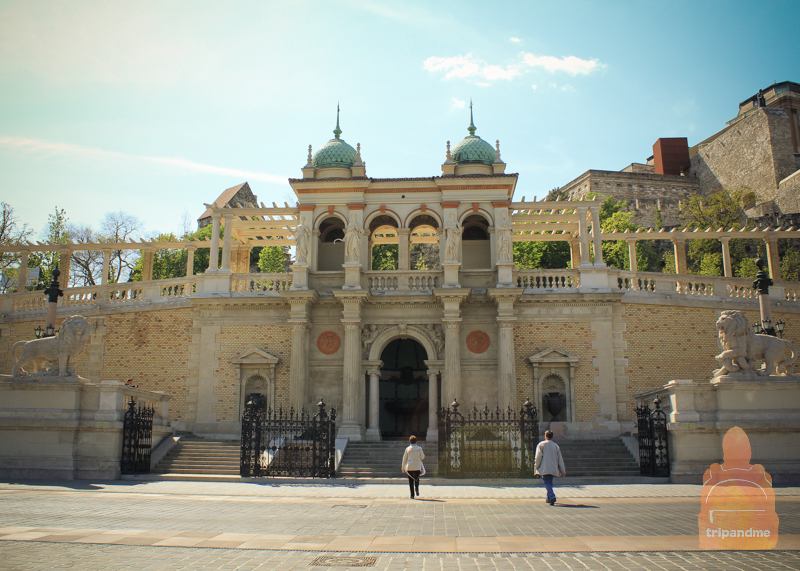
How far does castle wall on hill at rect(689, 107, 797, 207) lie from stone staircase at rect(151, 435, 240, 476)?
161ft

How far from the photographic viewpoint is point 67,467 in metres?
17.1

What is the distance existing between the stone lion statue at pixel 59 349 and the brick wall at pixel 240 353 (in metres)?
7.21

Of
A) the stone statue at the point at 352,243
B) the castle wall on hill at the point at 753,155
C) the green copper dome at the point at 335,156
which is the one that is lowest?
the stone statue at the point at 352,243

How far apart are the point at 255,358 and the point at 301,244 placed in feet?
16.1

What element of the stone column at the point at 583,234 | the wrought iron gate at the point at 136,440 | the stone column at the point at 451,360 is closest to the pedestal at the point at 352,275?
the stone column at the point at 451,360

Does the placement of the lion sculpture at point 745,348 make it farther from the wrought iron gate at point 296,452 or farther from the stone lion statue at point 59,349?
the stone lion statue at point 59,349

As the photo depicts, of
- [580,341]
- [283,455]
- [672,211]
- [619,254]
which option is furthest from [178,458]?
[672,211]

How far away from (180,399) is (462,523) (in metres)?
17.7

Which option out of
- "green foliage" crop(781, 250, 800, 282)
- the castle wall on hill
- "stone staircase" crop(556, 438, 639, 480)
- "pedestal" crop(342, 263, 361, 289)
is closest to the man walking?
"stone staircase" crop(556, 438, 639, 480)

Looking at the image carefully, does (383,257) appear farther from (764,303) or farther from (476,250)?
(764,303)

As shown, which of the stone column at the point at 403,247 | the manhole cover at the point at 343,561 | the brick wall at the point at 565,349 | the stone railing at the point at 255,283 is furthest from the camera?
the stone column at the point at 403,247

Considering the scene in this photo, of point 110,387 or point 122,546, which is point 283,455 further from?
point 122,546

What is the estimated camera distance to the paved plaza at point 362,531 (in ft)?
23.5

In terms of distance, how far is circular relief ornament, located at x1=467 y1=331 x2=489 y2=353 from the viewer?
80.1ft
